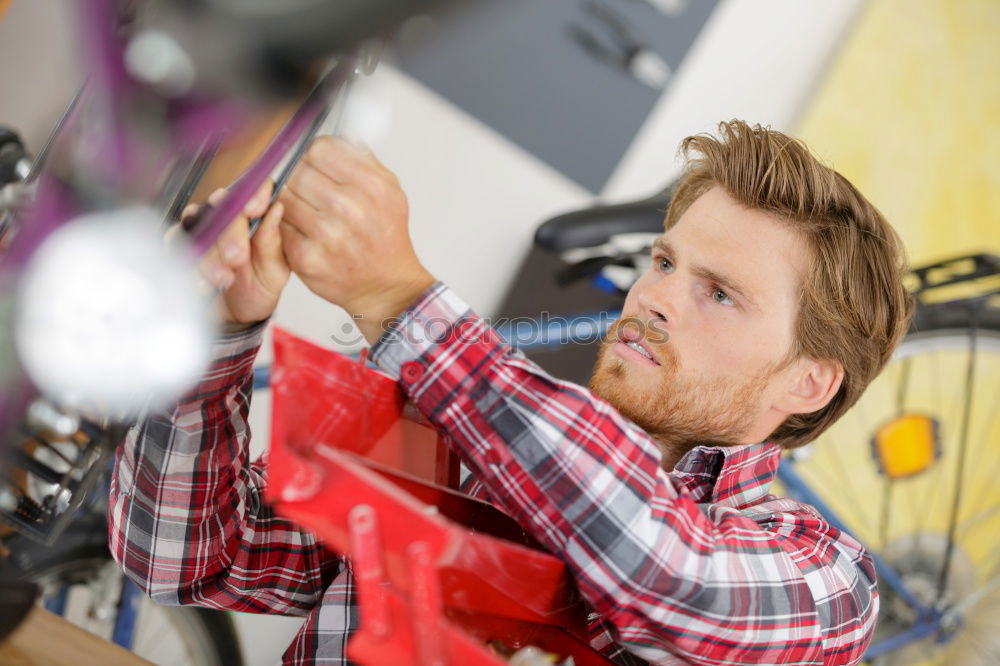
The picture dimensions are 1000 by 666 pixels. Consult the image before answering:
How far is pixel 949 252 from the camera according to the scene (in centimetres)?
126

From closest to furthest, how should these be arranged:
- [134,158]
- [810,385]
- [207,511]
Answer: [134,158]
[207,511]
[810,385]

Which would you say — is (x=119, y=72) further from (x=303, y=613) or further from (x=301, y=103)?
(x=303, y=613)

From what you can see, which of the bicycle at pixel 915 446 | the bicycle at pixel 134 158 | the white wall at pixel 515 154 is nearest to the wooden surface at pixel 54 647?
the bicycle at pixel 134 158

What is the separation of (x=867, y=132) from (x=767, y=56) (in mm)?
201

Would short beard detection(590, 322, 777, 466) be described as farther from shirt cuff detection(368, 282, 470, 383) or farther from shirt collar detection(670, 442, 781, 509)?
shirt cuff detection(368, 282, 470, 383)

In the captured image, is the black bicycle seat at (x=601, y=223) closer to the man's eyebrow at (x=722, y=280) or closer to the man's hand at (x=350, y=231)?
the man's eyebrow at (x=722, y=280)

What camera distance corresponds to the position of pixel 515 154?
940mm

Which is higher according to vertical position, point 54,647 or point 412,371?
point 412,371

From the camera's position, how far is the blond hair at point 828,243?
2.05ft

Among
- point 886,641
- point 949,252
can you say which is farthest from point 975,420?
point 886,641

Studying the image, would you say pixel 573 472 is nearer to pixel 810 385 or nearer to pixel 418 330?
pixel 418 330

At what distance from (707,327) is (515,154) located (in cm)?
42

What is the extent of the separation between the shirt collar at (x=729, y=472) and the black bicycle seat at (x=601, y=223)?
32 centimetres

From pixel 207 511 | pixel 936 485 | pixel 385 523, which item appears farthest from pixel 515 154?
pixel 936 485
